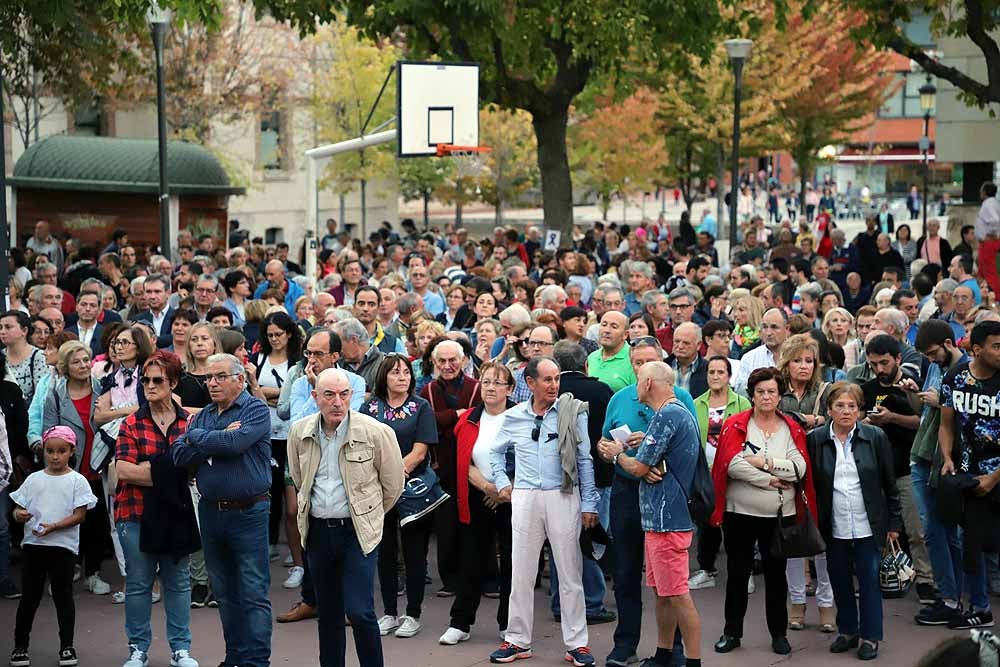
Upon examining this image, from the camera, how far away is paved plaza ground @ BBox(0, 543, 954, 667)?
9.77 m

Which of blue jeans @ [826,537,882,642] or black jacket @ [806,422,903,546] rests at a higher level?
black jacket @ [806,422,903,546]

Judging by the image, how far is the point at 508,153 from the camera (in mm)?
46781

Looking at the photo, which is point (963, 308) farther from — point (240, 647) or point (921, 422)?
point (240, 647)

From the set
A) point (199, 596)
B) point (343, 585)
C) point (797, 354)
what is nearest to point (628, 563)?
point (343, 585)

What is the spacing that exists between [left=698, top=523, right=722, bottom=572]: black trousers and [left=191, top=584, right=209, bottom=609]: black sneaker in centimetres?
360

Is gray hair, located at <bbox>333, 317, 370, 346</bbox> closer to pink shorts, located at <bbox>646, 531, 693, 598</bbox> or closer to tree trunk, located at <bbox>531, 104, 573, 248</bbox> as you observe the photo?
pink shorts, located at <bbox>646, 531, 693, 598</bbox>

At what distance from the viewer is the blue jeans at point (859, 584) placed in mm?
9695

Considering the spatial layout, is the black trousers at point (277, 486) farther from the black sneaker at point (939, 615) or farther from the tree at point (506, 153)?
the tree at point (506, 153)

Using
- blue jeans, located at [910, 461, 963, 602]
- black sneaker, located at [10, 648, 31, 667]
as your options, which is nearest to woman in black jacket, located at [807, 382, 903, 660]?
blue jeans, located at [910, 461, 963, 602]

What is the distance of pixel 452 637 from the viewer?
10.1m

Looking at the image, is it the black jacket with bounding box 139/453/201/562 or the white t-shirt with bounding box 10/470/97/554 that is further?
the white t-shirt with bounding box 10/470/97/554

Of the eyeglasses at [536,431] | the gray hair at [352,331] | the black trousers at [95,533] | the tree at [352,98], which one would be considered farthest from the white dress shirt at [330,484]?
the tree at [352,98]

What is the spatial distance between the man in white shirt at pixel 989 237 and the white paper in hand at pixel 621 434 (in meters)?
12.7

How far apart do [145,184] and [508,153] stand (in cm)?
1934
